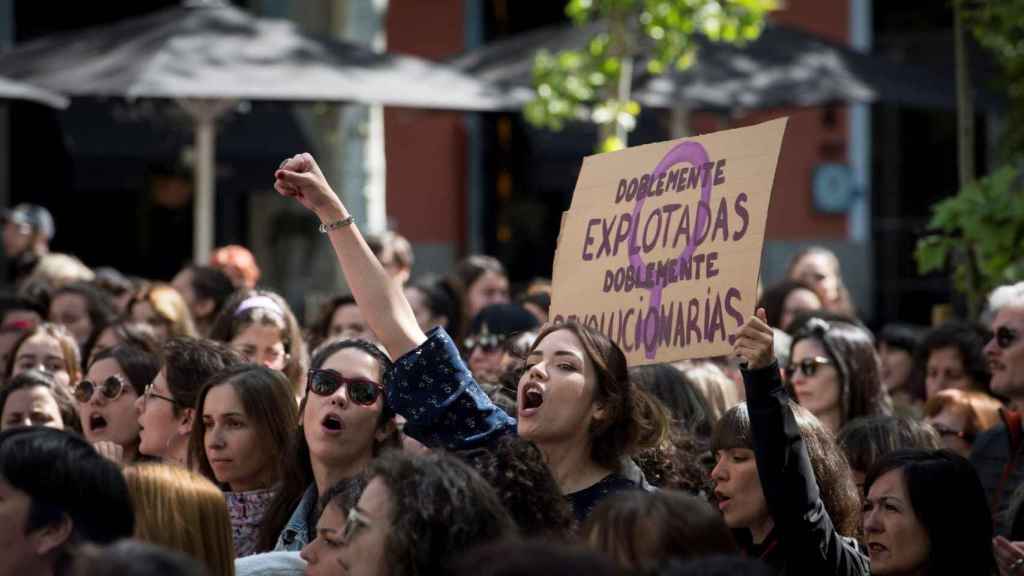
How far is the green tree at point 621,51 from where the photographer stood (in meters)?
11.5

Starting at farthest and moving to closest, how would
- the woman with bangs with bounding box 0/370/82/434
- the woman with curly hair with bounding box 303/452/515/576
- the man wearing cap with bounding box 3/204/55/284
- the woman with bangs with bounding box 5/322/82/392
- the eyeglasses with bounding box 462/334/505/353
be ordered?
the man wearing cap with bounding box 3/204/55/284 → the woman with bangs with bounding box 5/322/82/392 → the eyeglasses with bounding box 462/334/505/353 → the woman with bangs with bounding box 0/370/82/434 → the woman with curly hair with bounding box 303/452/515/576

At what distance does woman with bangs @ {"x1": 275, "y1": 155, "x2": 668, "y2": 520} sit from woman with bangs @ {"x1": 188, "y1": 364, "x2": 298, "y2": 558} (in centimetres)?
86

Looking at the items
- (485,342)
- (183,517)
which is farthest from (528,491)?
(485,342)

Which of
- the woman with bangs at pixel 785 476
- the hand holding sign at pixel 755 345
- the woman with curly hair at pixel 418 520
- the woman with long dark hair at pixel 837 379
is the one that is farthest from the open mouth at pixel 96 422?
the woman with curly hair at pixel 418 520

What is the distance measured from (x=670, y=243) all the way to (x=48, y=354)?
358cm

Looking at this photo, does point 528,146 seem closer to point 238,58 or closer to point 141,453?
point 238,58

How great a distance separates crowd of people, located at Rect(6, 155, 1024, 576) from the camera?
3.87 meters

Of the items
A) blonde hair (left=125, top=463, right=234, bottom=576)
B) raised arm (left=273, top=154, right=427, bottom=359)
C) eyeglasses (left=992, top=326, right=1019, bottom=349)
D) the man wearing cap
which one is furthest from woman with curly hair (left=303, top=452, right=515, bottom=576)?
the man wearing cap

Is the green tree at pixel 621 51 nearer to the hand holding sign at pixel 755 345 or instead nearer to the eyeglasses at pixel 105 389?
the eyeglasses at pixel 105 389

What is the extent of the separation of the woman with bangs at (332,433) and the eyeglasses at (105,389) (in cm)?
120

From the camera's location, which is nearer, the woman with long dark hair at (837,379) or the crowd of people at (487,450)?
the crowd of people at (487,450)

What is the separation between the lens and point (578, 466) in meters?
5.21

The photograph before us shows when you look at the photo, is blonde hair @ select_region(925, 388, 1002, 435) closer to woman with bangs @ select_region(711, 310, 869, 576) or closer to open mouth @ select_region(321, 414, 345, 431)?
woman with bangs @ select_region(711, 310, 869, 576)

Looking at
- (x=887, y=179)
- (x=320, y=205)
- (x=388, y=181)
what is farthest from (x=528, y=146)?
(x=320, y=205)
